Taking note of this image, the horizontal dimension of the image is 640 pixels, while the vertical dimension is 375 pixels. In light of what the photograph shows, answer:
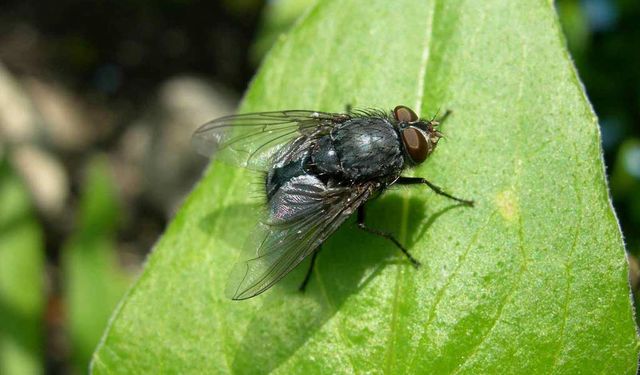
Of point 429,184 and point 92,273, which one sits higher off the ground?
point 429,184

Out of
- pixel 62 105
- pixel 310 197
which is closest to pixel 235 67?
pixel 62 105

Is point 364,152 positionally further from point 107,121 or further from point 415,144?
point 107,121

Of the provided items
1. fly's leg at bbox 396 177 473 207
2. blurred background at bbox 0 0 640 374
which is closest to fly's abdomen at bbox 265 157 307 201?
fly's leg at bbox 396 177 473 207

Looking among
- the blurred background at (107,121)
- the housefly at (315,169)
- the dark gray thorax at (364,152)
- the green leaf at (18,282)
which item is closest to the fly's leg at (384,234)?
the housefly at (315,169)

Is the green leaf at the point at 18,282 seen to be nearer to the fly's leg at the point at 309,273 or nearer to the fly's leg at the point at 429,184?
the fly's leg at the point at 309,273

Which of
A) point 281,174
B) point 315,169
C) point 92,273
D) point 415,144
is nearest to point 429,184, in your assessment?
point 415,144
